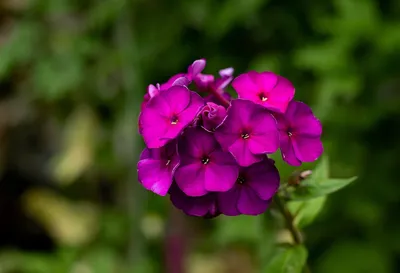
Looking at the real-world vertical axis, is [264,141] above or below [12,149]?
above

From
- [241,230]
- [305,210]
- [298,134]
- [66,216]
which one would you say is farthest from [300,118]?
[66,216]

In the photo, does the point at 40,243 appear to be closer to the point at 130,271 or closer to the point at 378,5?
the point at 130,271

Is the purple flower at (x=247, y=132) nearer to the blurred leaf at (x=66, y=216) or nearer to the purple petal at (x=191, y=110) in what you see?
the purple petal at (x=191, y=110)

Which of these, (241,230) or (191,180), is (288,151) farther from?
(241,230)

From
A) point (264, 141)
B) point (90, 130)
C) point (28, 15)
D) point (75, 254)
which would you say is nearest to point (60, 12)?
point (28, 15)

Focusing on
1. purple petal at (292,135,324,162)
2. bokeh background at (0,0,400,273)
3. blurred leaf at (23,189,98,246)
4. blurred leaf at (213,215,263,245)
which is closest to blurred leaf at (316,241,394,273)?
bokeh background at (0,0,400,273)

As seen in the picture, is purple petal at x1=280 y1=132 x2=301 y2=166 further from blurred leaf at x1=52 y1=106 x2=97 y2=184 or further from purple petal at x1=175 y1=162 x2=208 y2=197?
blurred leaf at x1=52 y1=106 x2=97 y2=184

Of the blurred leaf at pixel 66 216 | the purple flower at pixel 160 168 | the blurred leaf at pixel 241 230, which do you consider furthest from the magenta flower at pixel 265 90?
the blurred leaf at pixel 66 216
